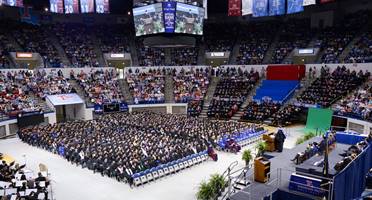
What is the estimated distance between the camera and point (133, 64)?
4778cm

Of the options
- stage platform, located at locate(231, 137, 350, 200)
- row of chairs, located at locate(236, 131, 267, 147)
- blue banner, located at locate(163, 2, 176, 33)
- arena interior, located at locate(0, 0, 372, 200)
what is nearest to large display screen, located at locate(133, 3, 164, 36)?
arena interior, located at locate(0, 0, 372, 200)

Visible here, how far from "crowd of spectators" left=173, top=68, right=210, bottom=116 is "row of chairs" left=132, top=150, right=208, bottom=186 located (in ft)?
59.3

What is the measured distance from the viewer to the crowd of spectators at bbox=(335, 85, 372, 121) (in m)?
26.5

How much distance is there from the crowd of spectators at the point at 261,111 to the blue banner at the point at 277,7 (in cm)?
1094

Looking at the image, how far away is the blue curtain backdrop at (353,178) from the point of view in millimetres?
11828

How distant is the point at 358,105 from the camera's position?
28.3 meters

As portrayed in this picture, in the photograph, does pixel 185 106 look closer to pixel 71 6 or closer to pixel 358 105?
pixel 71 6

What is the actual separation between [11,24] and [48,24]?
218 inches

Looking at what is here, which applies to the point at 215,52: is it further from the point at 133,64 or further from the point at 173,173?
the point at 173,173

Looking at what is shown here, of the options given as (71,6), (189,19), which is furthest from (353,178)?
(71,6)

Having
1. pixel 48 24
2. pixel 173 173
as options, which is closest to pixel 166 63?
pixel 48 24

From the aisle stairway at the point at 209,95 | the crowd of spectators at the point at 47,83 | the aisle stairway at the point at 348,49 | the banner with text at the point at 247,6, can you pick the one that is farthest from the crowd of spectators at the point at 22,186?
the aisle stairway at the point at 348,49

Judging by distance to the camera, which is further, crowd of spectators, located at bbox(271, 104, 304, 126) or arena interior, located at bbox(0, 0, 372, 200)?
crowd of spectators, located at bbox(271, 104, 304, 126)

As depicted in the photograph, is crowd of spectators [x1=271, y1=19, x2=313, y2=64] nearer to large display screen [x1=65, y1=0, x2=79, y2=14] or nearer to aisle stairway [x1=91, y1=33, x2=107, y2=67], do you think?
aisle stairway [x1=91, y1=33, x2=107, y2=67]
